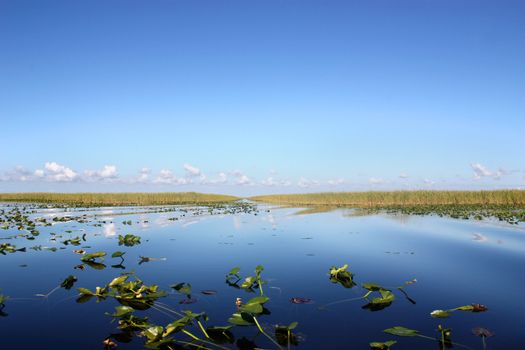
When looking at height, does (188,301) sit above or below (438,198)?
below

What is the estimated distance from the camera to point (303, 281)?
603cm

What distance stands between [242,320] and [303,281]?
2.43 m

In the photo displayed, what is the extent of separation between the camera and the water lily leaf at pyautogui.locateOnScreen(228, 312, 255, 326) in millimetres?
3785

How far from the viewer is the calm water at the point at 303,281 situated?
3826 mm

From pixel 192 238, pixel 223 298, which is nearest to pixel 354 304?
pixel 223 298

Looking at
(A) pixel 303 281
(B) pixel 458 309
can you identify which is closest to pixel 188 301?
(A) pixel 303 281

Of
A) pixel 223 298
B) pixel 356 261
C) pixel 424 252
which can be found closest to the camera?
pixel 223 298

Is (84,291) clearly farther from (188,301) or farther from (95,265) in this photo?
(95,265)

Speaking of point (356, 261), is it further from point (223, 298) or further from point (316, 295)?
point (223, 298)

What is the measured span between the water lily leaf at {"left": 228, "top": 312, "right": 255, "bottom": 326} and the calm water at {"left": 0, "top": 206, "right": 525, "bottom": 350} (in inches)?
3.7

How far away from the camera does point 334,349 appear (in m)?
3.40

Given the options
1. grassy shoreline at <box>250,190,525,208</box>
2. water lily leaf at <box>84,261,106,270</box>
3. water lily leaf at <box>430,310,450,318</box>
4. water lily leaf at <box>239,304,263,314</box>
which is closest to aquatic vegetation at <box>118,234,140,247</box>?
water lily leaf at <box>84,261,106,270</box>

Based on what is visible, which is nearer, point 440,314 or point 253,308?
point 253,308

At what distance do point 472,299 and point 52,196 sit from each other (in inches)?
2374
